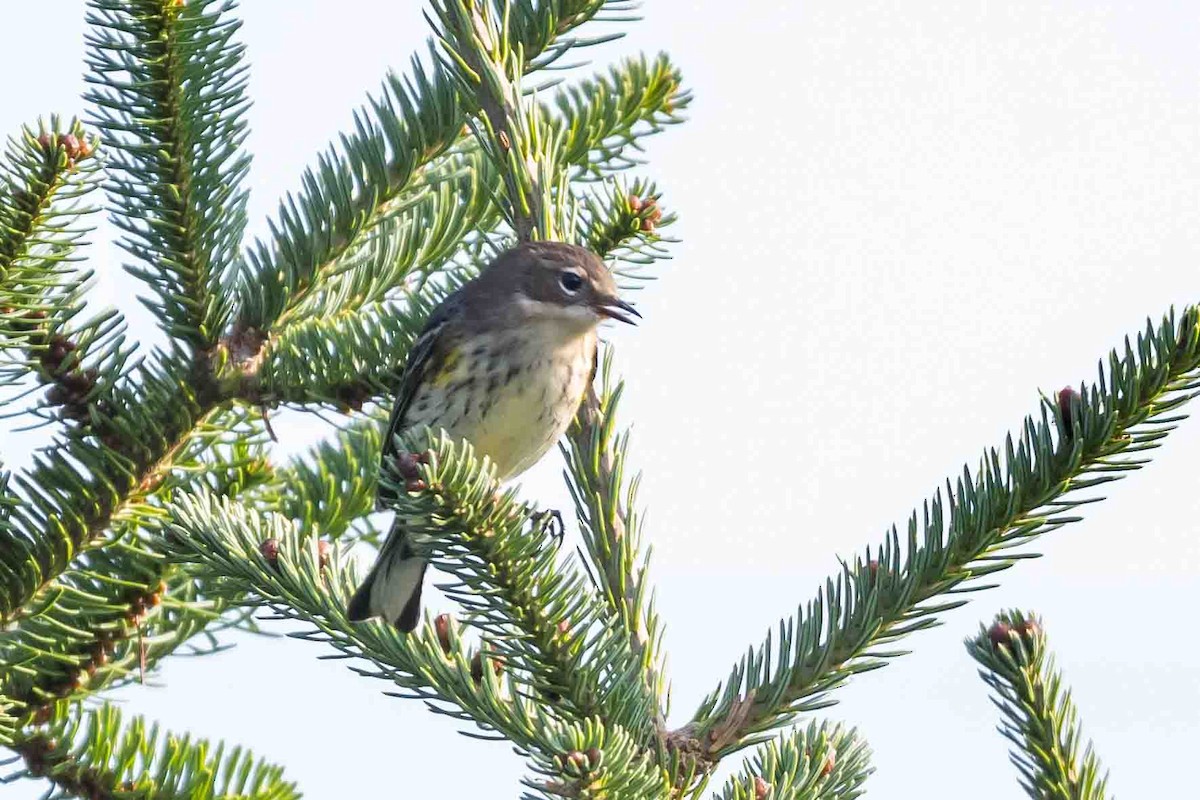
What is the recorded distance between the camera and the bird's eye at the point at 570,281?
4.74m

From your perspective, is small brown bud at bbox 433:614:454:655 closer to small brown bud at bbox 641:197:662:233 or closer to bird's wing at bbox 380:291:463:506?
bird's wing at bbox 380:291:463:506

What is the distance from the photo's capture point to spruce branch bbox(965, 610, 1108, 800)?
8.38 ft

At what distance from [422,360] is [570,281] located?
67 cm

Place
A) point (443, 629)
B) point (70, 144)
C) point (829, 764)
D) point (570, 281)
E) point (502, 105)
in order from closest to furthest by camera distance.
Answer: point (829, 764) → point (443, 629) → point (70, 144) → point (502, 105) → point (570, 281)

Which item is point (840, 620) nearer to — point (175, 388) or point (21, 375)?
point (175, 388)

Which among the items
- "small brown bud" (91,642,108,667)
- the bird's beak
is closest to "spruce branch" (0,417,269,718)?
"small brown bud" (91,642,108,667)

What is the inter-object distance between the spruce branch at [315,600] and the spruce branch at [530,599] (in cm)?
7

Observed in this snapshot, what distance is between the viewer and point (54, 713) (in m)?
3.39

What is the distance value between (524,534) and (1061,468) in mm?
982

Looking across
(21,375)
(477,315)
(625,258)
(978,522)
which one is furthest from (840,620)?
(477,315)

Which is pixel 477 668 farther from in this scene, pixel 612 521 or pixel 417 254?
pixel 417 254

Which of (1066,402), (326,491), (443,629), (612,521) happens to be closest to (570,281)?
(326,491)

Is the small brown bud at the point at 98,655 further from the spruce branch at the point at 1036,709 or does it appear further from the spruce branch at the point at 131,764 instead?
the spruce branch at the point at 1036,709

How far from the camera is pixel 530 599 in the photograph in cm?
277
